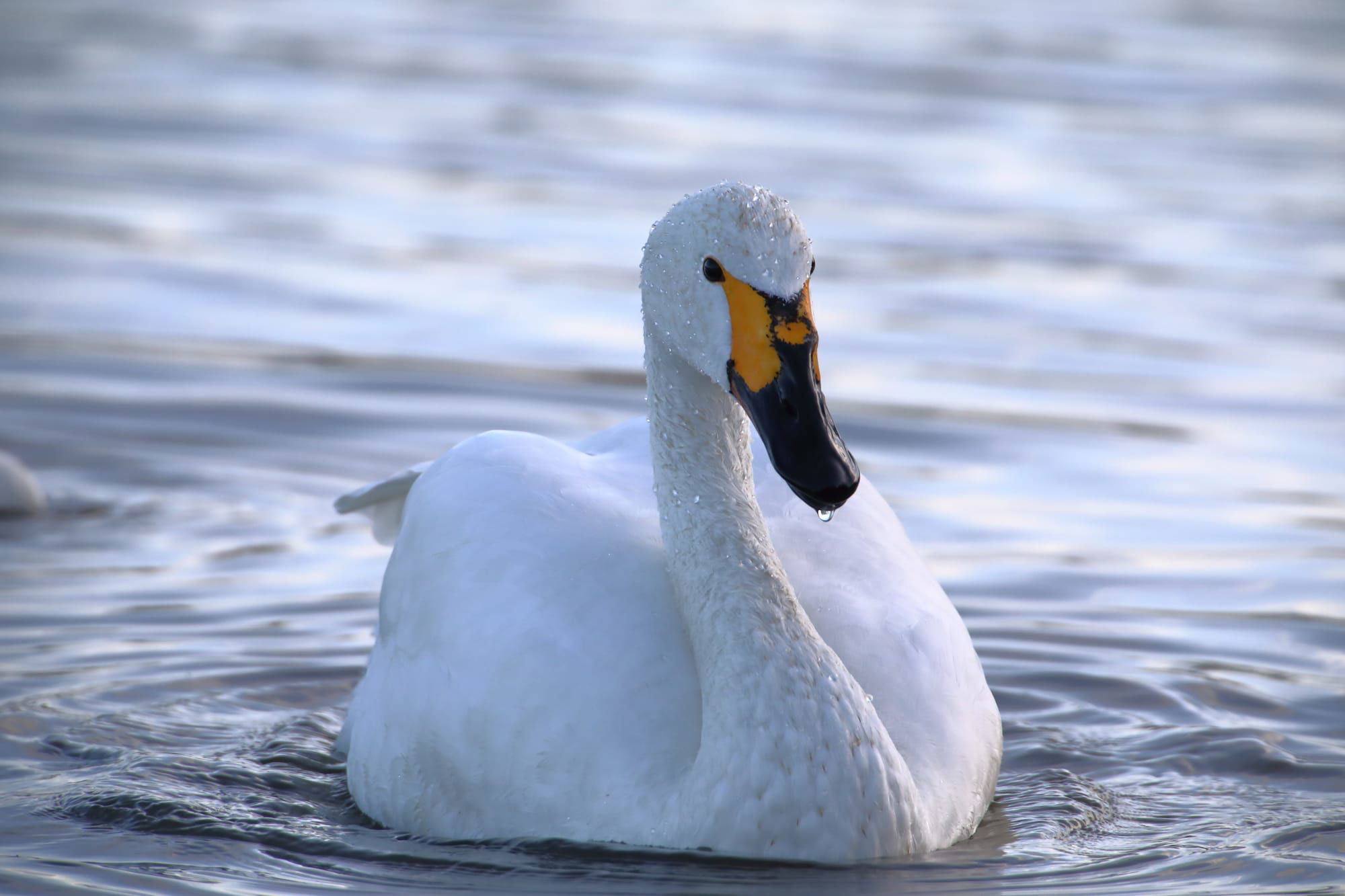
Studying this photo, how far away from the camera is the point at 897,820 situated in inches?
180

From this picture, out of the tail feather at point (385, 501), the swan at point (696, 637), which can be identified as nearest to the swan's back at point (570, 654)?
the swan at point (696, 637)

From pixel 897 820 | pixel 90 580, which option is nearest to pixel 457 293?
pixel 90 580

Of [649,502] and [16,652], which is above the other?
[649,502]

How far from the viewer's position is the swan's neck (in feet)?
14.8

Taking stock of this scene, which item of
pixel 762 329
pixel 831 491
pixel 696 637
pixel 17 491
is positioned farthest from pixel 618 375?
pixel 831 491

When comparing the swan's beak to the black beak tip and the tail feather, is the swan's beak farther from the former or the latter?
the tail feather

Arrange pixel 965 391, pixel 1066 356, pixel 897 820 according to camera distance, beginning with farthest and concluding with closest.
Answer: pixel 1066 356 → pixel 965 391 → pixel 897 820

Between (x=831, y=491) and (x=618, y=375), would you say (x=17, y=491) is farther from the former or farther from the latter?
(x=831, y=491)

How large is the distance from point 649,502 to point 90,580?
8.33 feet

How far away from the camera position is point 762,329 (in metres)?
4.52

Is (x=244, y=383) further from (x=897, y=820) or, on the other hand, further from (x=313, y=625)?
(x=897, y=820)

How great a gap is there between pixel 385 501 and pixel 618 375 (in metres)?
3.47

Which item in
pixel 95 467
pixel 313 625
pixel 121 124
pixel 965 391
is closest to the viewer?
pixel 313 625

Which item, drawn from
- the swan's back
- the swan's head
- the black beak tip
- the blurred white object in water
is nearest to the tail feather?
the swan's back
